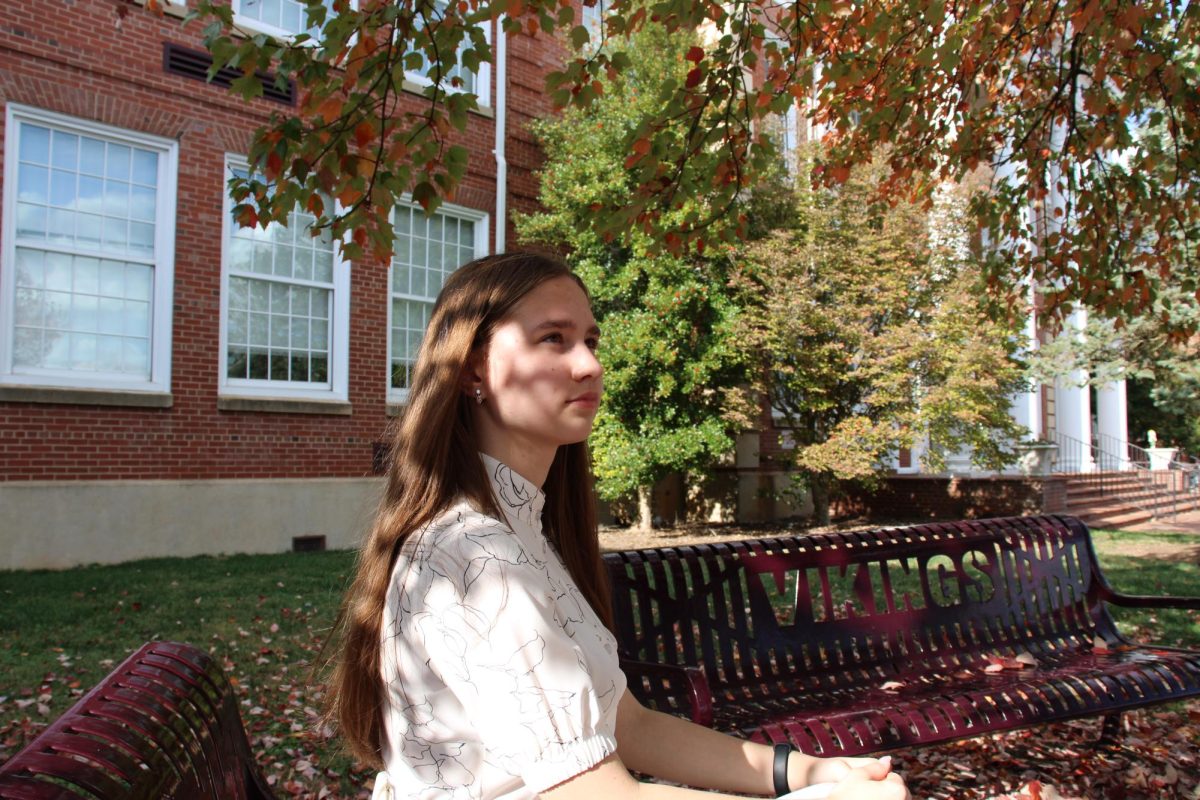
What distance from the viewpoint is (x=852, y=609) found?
172 inches

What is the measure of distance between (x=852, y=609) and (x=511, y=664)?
3.22 m

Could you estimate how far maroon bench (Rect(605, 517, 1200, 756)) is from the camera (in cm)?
333

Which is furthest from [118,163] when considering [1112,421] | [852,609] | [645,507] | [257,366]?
[1112,421]

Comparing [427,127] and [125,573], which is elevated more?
[427,127]

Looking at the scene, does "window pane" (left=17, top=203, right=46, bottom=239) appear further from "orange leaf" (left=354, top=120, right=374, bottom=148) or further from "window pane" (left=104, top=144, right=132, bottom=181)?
"orange leaf" (left=354, top=120, right=374, bottom=148)

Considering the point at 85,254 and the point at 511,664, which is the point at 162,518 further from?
the point at 511,664

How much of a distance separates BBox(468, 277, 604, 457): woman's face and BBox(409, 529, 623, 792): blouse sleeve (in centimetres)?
40

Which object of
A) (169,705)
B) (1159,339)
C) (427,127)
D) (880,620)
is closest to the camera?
(169,705)

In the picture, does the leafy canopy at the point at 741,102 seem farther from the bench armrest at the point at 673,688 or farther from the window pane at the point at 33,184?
the window pane at the point at 33,184

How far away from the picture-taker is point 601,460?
12742mm

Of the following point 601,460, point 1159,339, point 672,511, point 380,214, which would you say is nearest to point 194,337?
point 601,460

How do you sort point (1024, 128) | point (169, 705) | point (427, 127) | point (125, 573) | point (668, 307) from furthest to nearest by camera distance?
point (668, 307) < point (125, 573) < point (1024, 128) < point (427, 127) < point (169, 705)

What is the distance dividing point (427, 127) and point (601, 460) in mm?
9164

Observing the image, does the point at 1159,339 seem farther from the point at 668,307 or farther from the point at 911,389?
the point at 668,307
